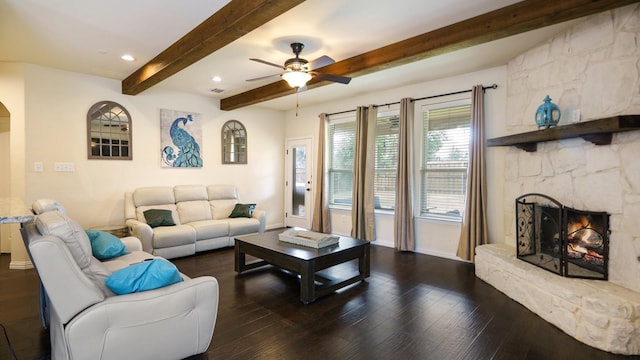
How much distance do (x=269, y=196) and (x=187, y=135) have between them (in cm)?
219

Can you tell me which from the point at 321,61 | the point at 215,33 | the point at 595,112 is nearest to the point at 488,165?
the point at 595,112

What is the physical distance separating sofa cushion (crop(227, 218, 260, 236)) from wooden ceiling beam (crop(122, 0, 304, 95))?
2423mm

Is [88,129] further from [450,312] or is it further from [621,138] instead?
[621,138]

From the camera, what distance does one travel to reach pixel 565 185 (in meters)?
3.20

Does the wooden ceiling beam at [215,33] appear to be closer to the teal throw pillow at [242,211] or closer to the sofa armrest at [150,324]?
the sofa armrest at [150,324]

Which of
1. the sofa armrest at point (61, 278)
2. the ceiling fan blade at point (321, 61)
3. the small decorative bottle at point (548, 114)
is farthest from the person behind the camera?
the small decorative bottle at point (548, 114)

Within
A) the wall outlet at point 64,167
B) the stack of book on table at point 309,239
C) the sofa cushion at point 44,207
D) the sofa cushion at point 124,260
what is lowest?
the sofa cushion at point 124,260

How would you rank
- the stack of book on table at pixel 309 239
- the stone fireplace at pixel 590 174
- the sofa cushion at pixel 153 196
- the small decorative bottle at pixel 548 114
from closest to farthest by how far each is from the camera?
the stone fireplace at pixel 590 174, the small decorative bottle at pixel 548 114, the stack of book on table at pixel 309 239, the sofa cushion at pixel 153 196

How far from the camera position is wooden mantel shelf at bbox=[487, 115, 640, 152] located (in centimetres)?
244

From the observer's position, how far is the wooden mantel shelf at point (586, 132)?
2441mm

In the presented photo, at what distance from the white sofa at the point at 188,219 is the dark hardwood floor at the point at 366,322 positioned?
2.59ft

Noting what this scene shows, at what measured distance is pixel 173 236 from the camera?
446cm

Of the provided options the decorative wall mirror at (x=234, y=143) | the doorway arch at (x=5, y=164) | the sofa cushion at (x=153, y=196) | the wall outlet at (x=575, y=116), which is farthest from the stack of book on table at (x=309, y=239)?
the doorway arch at (x=5, y=164)

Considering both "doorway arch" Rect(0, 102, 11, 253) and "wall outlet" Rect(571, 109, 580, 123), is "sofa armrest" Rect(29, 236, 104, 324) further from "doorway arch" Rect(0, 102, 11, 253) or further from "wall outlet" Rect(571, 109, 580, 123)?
"doorway arch" Rect(0, 102, 11, 253)
